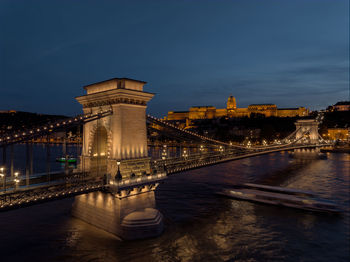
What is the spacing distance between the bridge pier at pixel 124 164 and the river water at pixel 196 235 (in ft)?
3.31

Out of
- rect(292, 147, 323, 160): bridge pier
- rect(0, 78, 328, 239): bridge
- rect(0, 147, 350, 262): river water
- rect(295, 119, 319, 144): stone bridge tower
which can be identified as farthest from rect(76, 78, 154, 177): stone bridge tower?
rect(295, 119, 319, 144): stone bridge tower

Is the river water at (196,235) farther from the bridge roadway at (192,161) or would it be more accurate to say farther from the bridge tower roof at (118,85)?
the bridge tower roof at (118,85)

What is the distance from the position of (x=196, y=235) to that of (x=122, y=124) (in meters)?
9.87

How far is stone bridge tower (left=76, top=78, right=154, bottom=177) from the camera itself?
17609mm

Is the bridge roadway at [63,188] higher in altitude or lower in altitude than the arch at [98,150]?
lower

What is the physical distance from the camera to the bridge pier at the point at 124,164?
17.2 metres

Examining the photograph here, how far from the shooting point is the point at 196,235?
18.8 m

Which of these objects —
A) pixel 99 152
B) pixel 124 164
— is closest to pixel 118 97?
pixel 124 164

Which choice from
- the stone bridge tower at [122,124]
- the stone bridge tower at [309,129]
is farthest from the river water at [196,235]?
the stone bridge tower at [309,129]

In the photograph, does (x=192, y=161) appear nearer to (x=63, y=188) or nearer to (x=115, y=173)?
(x=115, y=173)

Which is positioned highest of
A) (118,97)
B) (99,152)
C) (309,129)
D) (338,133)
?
(309,129)

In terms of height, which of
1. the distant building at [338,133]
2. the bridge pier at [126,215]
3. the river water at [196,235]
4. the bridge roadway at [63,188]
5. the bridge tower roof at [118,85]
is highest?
the bridge tower roof at [118,85]

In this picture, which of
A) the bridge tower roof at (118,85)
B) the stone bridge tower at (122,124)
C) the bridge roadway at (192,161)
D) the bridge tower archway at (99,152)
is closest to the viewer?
the stone bridge tower at (122,124)

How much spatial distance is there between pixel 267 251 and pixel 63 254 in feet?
A: 43.6
